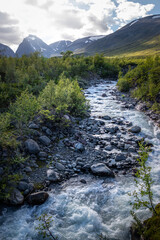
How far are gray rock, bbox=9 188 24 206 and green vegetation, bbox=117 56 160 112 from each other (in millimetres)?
17535

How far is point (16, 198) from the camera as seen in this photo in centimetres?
681

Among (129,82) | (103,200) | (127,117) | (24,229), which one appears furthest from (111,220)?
(129,82)

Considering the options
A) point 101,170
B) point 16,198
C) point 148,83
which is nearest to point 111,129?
point 101,170

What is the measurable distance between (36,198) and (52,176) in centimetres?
149

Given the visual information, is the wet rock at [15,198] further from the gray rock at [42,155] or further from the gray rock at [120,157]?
the gray rock at [120,157]

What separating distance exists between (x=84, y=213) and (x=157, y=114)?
15.0m

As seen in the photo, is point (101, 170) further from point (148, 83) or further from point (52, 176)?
point (148, 83)

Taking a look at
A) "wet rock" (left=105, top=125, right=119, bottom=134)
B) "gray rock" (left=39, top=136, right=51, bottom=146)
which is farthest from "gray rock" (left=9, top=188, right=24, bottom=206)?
"wet rock" (left=105, top=125, right=119, bottom=134)

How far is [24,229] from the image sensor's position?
19.9ft

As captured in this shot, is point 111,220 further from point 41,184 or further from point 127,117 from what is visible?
point 127,117

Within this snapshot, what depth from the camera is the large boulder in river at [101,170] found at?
8.98m

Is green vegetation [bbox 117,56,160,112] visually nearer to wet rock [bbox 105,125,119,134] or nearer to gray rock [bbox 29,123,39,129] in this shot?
wet rock [bbox 105,125,119,134]

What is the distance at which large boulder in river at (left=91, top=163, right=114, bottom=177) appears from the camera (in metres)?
8.98

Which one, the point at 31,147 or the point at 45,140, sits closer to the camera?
the point at 31,147
